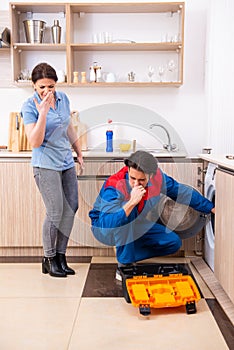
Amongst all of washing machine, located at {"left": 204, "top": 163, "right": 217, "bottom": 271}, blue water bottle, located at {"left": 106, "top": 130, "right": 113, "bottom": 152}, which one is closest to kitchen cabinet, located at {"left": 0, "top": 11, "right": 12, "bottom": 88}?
blue water bottle, located at {"left": 106, "top": 130, "right": 113, "bottom": 152}

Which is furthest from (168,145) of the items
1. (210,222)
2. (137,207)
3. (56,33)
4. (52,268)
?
(52,268)

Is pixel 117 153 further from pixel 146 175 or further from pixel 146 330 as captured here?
pixel 146 330

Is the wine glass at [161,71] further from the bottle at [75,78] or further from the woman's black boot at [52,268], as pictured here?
the woman's black boot at [52,268]

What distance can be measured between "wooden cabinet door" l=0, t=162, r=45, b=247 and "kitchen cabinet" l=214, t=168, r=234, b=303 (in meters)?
1.25

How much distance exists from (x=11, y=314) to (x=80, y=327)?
380 millimetres

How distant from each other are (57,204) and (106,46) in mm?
1355

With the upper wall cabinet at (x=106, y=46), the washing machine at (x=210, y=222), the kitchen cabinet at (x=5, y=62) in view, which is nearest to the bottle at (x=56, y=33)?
the upper wall cabinet at (x=106, y=46)

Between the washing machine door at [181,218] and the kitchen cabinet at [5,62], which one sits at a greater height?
the kitchen cabinet at [5,62]

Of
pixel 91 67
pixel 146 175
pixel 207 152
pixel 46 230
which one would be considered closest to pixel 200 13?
pixel 91 67

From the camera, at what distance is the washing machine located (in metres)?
2.69

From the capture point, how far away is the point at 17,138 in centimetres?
326

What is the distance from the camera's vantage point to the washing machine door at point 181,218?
2.84 m

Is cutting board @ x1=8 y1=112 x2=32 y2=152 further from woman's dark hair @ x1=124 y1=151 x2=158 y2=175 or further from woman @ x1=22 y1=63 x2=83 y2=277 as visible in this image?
woman's dark hair @ x1=124 y1=151 x2=158 y2=175

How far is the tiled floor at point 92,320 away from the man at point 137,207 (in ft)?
0.84
